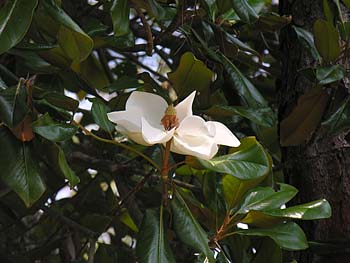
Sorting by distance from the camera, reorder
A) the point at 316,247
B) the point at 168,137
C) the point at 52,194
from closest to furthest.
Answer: the point at 168,137 < the point at 316,247 < the point at 52,194

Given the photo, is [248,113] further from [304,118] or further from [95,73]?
[95,73]

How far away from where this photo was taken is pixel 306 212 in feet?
2.90

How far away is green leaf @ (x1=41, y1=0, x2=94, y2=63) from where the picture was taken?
32.8 inches

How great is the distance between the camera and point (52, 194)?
1.42 meters

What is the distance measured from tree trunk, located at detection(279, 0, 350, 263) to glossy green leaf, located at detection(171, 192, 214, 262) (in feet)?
0.77

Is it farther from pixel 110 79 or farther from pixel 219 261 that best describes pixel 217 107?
pixel 110 79

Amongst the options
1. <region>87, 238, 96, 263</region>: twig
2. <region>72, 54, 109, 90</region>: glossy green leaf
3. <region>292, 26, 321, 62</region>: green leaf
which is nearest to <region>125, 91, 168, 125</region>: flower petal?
<region>87, 238, 96, 263</region>: twig

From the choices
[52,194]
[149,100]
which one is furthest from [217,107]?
[52,194]

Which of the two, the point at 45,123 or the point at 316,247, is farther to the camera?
the point at 316,247

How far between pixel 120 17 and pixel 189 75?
0.40 ft

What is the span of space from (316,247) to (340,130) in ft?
0.56

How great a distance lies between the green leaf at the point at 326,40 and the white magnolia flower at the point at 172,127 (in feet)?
0.94

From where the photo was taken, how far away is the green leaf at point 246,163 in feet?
2.69

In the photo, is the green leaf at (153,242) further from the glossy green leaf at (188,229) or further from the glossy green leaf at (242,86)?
the glossy green leaf at (242,86)
